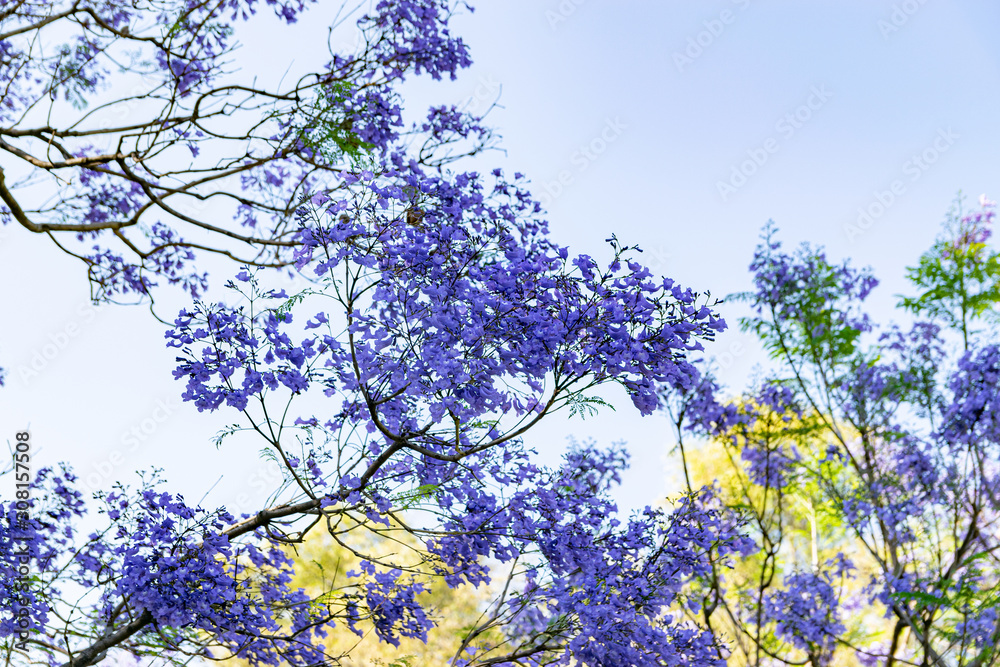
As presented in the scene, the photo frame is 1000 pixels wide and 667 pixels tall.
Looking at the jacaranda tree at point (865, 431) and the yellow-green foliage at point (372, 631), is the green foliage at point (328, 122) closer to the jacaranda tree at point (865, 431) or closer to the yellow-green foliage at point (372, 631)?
the jacaranda tree at point (865, 431)

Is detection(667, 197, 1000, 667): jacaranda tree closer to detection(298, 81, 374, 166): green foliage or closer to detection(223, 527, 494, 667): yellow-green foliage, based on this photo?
detection(298, 81, 374, 166): green foliage

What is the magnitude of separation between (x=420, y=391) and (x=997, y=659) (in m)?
5.36

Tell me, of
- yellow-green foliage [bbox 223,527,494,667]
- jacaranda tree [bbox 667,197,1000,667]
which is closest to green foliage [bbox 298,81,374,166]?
jacaranda tree [bbox 667,197,1000,667]

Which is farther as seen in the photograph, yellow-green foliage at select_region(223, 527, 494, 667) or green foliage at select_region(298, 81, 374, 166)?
yellow-green foliage at select_region(223, 527, 494, 667)

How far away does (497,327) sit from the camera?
3.35 metres

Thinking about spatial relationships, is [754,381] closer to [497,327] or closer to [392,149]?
[392,149]

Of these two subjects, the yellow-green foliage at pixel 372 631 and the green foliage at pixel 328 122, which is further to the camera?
the yellow-green foliage at pixel 372 631

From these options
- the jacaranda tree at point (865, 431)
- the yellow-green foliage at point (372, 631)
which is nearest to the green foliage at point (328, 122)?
the jacaranda tree at point (865, 431)

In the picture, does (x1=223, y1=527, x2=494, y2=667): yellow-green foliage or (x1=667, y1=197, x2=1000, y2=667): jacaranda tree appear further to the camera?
(x1=223, y1=527, x2=494, y2=667): yellow-green foliage

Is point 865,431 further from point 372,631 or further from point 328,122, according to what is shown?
point 372,631

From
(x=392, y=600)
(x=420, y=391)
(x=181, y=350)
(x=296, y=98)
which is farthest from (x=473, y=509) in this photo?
(x=296, y=98)

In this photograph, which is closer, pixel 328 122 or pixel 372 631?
pixel 328 122

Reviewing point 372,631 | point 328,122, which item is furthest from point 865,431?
point 372,631

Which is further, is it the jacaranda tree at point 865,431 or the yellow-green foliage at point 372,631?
the yellow-green foliage at point 372,631
